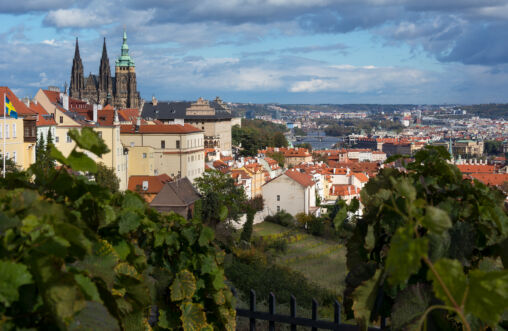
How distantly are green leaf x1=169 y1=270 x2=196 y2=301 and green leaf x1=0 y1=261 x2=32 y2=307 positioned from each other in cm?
277

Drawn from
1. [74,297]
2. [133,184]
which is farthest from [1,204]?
[133,184]

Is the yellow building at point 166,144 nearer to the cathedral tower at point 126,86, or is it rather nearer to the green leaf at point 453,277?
the green leaf at point 453,277

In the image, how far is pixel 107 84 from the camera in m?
99.2

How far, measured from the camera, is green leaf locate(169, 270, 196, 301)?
4.22 m

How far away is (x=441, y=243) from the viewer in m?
1.84

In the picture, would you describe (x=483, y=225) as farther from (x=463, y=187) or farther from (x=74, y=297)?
(x=74, y=297)

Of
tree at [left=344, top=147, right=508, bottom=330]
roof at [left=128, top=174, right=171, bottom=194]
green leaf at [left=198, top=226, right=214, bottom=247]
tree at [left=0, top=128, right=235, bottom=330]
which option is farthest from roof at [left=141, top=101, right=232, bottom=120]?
tree at [left=344, top=147, right=508, bottom=330]

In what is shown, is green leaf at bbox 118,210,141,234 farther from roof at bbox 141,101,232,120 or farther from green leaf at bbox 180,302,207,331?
roof at bbox 141,101,232,120

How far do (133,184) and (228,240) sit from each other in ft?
96.8

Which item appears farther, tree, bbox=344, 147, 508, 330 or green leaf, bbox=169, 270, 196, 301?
green leaf, bbox=169, 270, 196, 301

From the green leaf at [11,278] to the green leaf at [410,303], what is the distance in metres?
1.05

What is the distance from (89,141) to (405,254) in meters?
0.86

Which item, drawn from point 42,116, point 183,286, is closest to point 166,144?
point 42,116

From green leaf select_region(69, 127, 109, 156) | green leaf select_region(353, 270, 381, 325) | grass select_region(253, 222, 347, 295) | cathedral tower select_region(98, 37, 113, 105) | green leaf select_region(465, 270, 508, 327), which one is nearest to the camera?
green leaf select_region(465, 270, 508, 327)
